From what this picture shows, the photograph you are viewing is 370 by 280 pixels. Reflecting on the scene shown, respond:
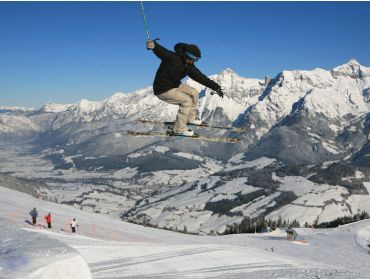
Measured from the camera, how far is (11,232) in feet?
63.6

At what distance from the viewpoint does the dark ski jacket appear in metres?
19.8

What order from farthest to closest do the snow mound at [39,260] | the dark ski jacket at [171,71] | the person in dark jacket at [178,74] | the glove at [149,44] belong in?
the dark ski jacket at [171,71], the person in dark jacket at [178,74], the glove at [149,44], the snow mound at [39,260]

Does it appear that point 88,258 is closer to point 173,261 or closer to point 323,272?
point 173,261

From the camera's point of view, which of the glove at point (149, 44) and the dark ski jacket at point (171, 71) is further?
the dark ski jacket at point (171, 71)

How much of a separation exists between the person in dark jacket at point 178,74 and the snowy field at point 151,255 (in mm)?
8257

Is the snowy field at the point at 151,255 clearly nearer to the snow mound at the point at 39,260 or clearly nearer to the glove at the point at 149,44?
the snow mound at the point at 39,260

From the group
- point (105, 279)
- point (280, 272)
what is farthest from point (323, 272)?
point (105, 279)

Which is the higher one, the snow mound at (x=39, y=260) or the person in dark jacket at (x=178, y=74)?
the person in dark jacket at (x=178, y=74)

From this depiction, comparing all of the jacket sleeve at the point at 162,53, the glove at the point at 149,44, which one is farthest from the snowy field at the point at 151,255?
the jacket sleeve at the point at 162,53

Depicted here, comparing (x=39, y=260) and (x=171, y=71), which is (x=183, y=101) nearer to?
(x=171, y=71)

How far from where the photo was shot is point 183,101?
22438mm

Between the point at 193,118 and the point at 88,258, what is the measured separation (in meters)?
21.4

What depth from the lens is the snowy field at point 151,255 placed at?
15727mm

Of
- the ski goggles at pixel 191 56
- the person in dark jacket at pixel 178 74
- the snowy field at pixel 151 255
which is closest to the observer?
the snowy field at pixel 151 255
